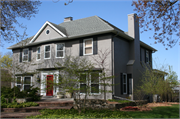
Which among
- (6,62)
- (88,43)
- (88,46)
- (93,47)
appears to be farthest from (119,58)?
(6,62)

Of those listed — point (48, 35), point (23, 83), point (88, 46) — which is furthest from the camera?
point (48, 35)

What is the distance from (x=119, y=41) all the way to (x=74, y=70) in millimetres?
7679

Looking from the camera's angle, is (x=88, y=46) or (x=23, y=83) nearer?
(x=23, y=83)

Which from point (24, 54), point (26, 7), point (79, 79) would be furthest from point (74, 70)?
point (24, 54)

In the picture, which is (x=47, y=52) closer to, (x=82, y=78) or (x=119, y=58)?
(x=119, y=58)

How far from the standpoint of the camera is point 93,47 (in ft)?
49.1

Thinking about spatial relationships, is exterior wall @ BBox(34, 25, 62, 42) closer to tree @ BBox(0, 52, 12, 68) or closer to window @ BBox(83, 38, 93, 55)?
window @ BBox(83, 38, 93, 55)

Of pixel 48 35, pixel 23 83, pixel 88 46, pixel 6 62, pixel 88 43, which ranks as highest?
pixel 48 35

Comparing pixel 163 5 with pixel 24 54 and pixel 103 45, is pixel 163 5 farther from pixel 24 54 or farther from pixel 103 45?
pixel 24 54

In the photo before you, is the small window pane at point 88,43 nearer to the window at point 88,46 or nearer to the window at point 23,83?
the window at point 88,46

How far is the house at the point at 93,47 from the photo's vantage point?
14384 millimetres

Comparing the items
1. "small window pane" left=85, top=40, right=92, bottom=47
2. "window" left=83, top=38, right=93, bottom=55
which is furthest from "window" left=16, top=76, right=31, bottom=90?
"small window pane" left=85, top=40, right=92, bottom=47

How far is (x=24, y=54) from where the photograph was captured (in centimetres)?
1973

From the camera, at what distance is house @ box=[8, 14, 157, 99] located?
47.2 feet
